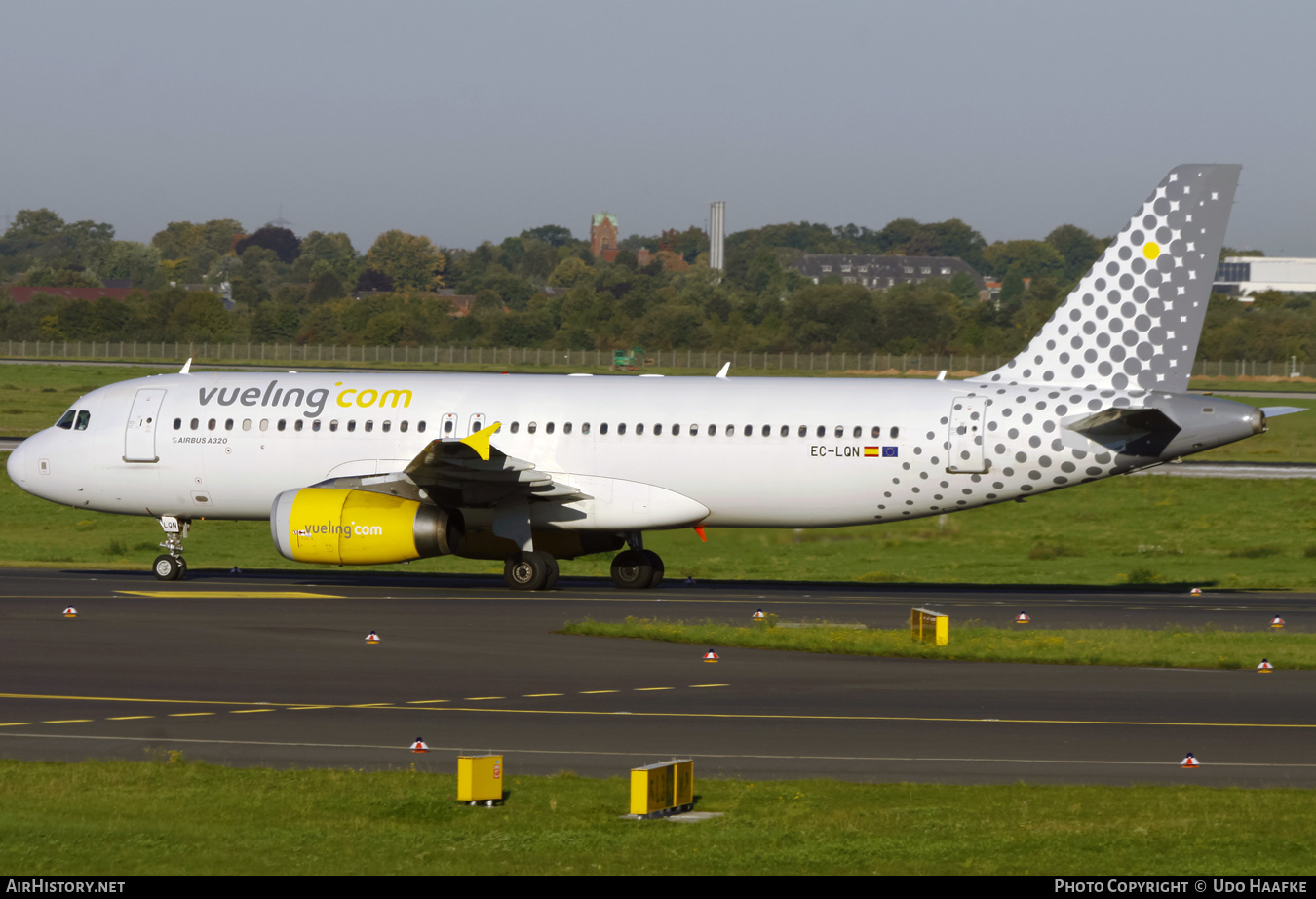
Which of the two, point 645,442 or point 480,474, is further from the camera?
A: point 645,442

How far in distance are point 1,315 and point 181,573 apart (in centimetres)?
11202

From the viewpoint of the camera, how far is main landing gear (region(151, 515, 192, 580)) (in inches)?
1320

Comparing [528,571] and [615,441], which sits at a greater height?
[615,441]

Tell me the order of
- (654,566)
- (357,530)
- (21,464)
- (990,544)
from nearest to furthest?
(357,530) < (654,566) < (21,464) < (990,544)

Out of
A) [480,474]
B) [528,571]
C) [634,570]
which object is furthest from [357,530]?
[634,570]

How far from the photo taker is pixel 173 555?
33.9 meters

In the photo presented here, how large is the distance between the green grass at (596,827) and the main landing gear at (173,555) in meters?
18.6

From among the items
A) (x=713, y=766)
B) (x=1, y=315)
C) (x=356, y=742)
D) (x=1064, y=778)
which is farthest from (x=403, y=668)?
(x=1, y=315)

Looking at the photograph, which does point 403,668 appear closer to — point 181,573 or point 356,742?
point 356,742

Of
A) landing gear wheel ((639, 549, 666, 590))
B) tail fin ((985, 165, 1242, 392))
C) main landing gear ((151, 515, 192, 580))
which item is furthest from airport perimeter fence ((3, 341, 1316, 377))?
main landing gear ((151, 515, 192, 580))

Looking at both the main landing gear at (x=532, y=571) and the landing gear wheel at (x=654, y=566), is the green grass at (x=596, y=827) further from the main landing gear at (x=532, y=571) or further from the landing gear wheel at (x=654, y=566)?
the landing gear wheel at (x=654, y=566)

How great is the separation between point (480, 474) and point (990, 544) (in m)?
18.6

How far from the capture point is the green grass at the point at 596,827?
1168 cm

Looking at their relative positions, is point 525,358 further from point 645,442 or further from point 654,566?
point 645,442
